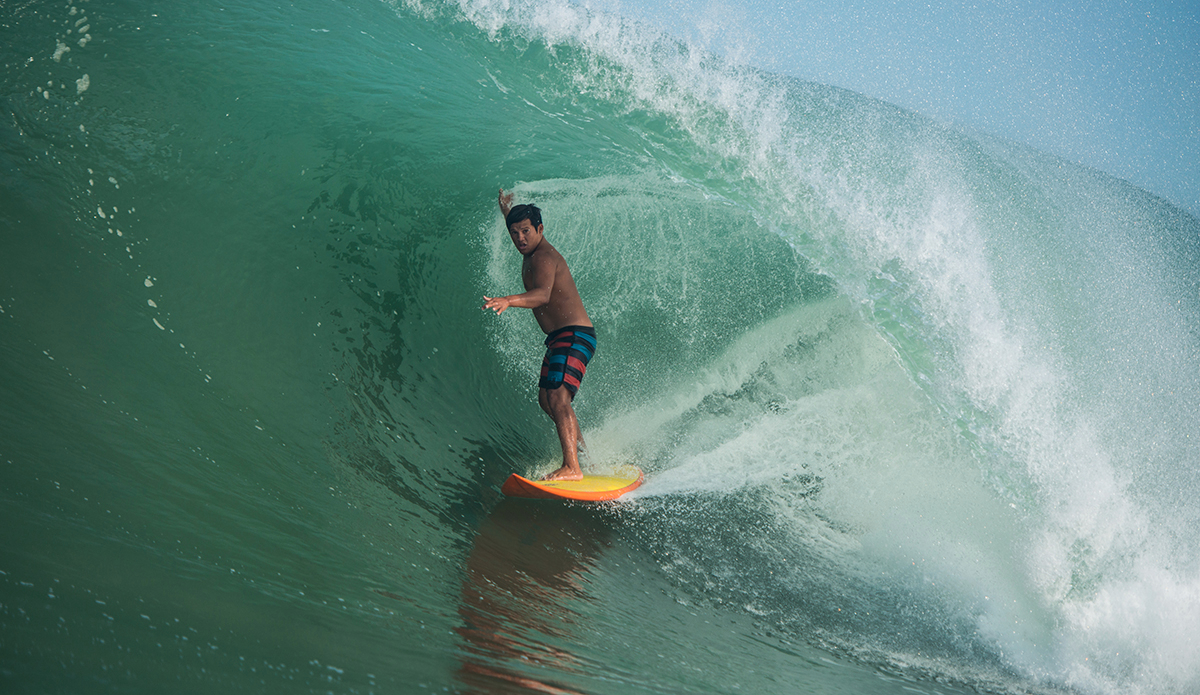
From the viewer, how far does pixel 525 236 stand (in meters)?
3.56

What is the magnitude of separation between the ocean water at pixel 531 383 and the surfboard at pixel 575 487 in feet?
0.45

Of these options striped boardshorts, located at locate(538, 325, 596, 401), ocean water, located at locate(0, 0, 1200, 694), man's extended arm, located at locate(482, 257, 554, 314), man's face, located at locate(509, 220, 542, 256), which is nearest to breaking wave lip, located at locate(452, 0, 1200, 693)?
ocean water, located at locate(0, 0, 1200, 694)

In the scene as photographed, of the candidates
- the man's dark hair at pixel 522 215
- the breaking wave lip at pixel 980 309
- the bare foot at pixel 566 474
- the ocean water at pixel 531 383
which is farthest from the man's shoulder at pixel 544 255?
the breaking wave lip at pixel 980 309

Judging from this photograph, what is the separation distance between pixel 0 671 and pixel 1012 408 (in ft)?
17.4

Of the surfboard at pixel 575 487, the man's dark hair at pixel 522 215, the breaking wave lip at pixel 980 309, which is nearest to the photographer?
the surfboard at pixel 575 487

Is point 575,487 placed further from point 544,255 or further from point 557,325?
point 544,255

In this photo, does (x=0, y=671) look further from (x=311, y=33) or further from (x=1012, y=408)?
(x=311, y=33)

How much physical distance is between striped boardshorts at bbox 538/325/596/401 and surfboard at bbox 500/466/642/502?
0.48 metres

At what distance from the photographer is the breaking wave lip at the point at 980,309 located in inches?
152

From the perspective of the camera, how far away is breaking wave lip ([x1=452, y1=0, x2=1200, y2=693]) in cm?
386

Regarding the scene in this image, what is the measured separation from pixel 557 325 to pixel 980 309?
3432 millimetres

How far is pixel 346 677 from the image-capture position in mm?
1558

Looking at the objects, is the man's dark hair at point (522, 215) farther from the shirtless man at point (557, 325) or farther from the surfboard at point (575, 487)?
the surfboard at point (575, 487)

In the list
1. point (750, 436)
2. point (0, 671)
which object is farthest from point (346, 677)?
point (750, 436)
